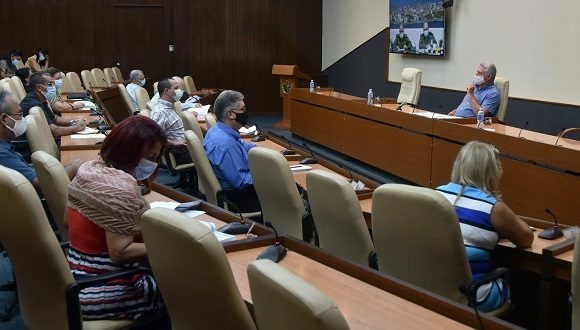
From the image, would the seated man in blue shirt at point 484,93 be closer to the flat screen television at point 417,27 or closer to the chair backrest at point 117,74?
the flat screen television at point 417,27

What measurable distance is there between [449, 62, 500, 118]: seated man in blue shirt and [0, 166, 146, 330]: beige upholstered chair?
5373mm

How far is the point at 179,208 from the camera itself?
3.34m

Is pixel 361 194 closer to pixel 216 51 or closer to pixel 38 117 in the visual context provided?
pixel 38 117

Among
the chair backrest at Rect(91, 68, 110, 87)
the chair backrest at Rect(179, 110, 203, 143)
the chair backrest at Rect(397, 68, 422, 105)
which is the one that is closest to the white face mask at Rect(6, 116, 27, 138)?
the chair backrest at Rect(179, 110, 203, 143)

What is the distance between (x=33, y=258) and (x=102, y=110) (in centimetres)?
541

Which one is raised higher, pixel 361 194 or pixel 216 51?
pixel 216 51

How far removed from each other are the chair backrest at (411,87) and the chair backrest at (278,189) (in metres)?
5.34

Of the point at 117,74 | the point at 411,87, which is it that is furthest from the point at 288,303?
the point at 117,74

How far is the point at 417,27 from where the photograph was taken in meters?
10.6

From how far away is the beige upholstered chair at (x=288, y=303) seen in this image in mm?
1266

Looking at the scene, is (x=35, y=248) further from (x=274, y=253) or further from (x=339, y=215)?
(x=339, y=215)

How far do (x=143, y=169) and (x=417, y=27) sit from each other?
28.3ft

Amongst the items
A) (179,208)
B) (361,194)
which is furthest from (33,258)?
(361,194)

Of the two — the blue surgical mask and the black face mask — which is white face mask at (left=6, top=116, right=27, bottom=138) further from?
the blue surgical mask
